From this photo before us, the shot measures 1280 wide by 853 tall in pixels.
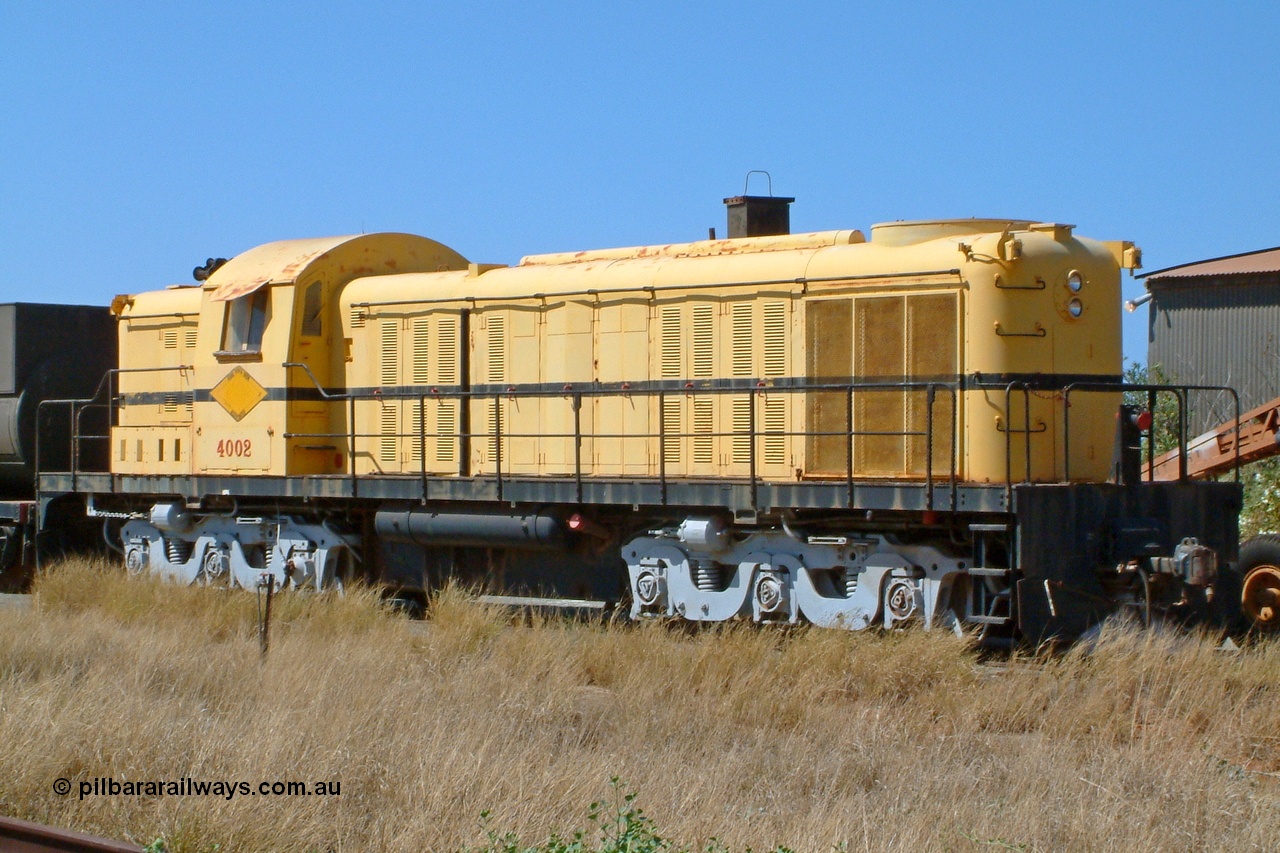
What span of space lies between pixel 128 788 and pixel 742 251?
7306 mm

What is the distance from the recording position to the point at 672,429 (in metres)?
12.5

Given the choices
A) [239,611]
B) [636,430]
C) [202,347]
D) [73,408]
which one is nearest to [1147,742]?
[636,430]

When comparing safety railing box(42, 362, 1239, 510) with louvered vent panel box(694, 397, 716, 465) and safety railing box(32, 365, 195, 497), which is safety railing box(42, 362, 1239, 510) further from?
safety railing box(32, 365, 195, 497)

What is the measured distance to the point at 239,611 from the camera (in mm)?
12359

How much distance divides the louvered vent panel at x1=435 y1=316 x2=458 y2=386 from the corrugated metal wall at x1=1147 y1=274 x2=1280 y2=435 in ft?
45.5

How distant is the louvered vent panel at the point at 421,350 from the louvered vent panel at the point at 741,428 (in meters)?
3.33

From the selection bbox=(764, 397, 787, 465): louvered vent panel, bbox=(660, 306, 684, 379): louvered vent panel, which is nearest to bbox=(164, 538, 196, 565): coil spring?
bbox=(660, 306, 684, 379): louvered vent panel

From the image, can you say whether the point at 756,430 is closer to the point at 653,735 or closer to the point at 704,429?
the point at 704,429

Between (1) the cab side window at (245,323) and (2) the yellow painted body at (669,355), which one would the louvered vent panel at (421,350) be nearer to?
(2) the yellow painted body at (669,355)

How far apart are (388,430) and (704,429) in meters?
3.45

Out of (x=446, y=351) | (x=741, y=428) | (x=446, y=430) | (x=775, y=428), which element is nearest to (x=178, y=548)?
(x=446, y=430)

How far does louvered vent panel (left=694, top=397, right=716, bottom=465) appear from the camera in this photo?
12211 millimetres

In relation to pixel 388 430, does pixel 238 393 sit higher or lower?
higher

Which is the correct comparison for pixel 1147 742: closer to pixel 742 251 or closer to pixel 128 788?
pixel 128 788
